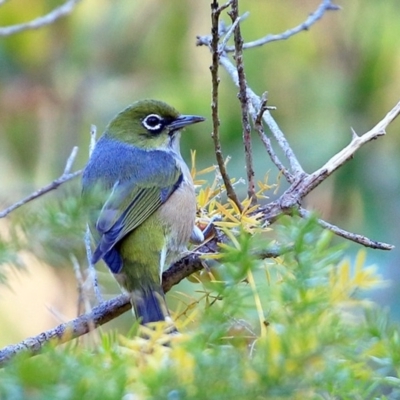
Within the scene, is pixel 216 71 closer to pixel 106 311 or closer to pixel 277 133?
pixel 277 133

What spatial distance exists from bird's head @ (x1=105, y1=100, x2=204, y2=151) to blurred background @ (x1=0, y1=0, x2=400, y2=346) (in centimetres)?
113

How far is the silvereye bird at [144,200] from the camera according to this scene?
3.31 m

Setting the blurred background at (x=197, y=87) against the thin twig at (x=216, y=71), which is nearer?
the thin twig at (x=216, y=71)

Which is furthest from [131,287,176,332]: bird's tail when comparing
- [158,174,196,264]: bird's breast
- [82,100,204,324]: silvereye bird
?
[158,174,196,264]: bird's breast

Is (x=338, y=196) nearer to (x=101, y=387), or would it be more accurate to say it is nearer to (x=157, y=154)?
(x=157, y=154)

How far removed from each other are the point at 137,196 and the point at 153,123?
73 cm

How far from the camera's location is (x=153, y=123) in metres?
4.52

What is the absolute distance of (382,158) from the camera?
20.2 ft

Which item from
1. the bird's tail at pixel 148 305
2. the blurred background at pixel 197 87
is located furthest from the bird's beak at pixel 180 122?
the bird's tail at pixel 148 305

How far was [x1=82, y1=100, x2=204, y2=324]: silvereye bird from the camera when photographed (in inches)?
130

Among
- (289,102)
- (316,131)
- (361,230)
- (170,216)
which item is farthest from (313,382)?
(289,102)

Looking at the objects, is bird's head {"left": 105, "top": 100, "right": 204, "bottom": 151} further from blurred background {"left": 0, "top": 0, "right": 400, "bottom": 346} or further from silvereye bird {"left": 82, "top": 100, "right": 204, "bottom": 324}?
blurred background {"left": 0, "top": 0, "right": 400, "bottom": 346}

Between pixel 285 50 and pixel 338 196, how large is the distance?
1423 mm

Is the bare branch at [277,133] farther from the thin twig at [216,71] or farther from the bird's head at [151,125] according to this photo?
the bird's head at [151,125]
